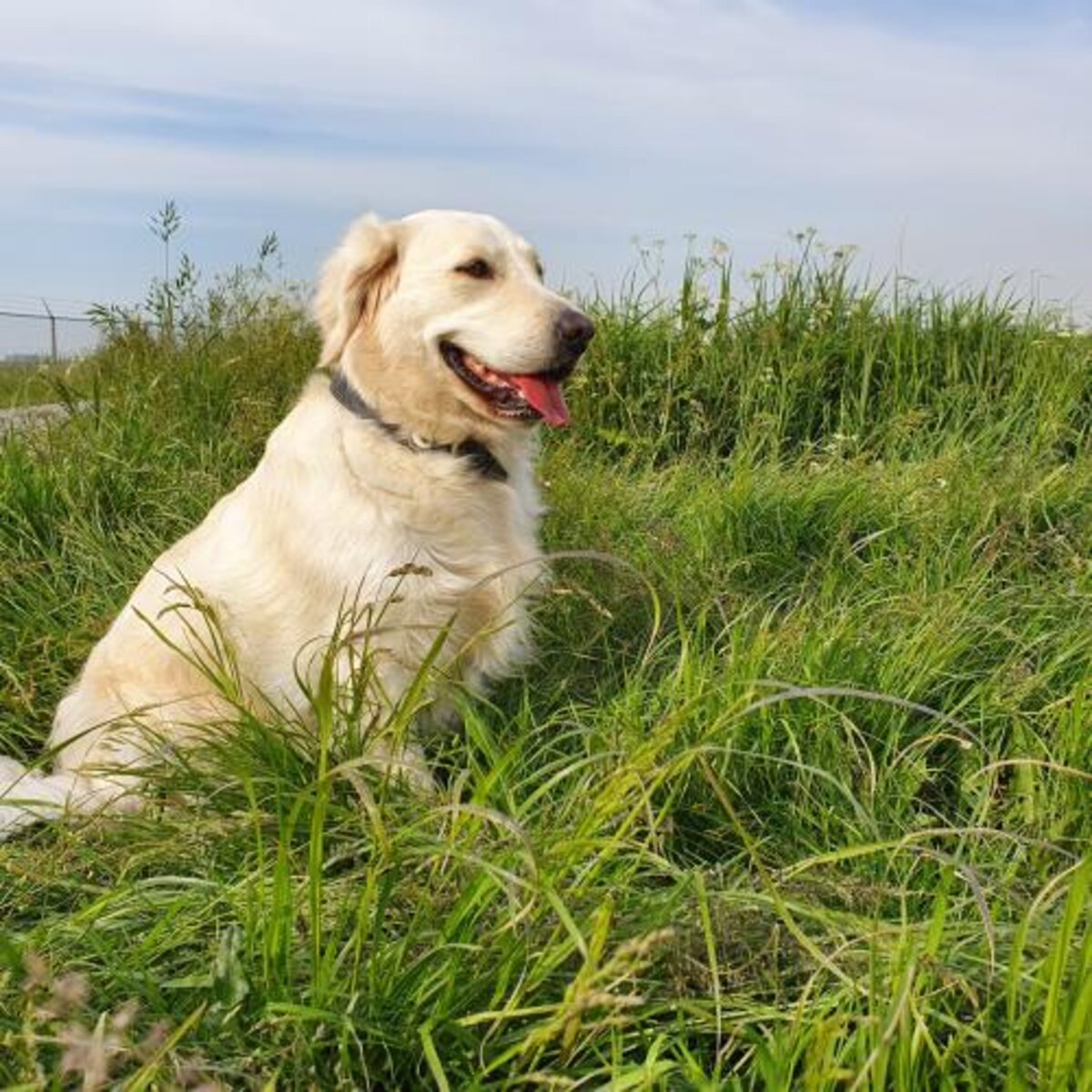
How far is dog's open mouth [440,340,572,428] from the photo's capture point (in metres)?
3.32

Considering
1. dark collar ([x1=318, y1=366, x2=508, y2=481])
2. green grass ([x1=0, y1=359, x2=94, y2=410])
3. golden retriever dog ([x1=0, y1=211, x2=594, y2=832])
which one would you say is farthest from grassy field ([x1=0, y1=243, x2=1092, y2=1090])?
dark collar ([x1=318, y1=366, x2=508, y2=481])

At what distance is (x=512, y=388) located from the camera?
333 centimetres

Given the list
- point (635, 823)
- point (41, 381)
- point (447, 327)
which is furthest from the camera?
point (41, 381)

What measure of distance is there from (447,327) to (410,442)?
31 centimetres

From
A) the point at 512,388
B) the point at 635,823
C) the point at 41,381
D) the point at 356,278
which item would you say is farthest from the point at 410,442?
the point at 41,381

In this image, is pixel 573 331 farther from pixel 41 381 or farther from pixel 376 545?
pixel 41 381

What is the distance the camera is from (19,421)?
232 inches

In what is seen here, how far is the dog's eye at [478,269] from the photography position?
3.34m

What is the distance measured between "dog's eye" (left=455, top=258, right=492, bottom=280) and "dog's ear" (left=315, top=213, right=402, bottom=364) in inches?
7.6

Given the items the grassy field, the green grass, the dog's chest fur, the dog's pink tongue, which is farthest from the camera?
the green grass

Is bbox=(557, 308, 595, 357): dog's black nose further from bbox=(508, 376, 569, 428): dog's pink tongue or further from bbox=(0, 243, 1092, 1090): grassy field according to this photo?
bbox=(0, 243, 1092, 1090): grassy field

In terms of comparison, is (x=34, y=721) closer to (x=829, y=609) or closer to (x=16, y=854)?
(x=16, y=854)

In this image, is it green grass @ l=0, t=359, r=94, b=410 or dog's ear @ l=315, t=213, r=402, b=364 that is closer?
dog's ear @ l=315, t=213, r=402, b=364

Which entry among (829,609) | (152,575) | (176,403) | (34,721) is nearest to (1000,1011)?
(829,609)
